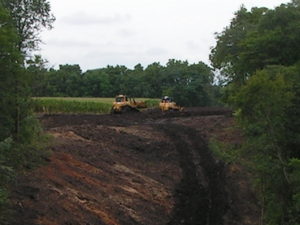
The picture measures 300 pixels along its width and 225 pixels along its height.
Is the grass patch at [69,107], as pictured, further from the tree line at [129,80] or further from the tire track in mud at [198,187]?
the tree line at [129,80]

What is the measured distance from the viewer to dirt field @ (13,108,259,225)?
19812 millimetres

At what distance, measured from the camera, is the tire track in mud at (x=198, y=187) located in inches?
926

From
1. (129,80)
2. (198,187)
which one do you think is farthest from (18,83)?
(129,80)

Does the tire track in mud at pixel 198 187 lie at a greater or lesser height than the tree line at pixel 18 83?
lesser

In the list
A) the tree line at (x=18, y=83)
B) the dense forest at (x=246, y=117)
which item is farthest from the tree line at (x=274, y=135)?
the tree line at (x=18, y=83)

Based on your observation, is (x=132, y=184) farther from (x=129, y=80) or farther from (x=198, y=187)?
(x=129, y=80)

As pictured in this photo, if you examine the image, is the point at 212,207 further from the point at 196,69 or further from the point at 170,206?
the point at 196,69

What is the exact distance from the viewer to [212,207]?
2483 cm

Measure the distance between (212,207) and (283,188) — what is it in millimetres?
5717

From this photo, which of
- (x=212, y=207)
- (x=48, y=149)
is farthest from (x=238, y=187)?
(x=48, y=149)

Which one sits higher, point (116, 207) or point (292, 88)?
point (292, 88)

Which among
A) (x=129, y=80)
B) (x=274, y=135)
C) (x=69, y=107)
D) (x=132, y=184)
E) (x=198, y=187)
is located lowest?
(x=198, y=187)

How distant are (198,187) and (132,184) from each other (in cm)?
347

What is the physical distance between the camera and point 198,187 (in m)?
27.8
